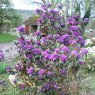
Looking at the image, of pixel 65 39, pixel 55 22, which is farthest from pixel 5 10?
pixel 65 39

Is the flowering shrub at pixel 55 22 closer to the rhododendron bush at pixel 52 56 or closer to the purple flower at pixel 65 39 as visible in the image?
the rhododendron bush at pixel 52 56

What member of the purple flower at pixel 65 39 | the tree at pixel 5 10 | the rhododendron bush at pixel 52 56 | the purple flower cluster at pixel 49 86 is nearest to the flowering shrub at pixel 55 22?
the rhododendron bush at pixel 52 56

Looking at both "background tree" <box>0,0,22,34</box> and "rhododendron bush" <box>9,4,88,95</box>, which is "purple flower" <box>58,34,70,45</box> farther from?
"background tree" <box>0,0,22,34</box>

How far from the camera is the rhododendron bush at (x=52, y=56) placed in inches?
214

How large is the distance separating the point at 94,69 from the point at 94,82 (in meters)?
2.05

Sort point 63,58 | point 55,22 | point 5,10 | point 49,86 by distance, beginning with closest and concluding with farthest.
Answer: point 63,58 < point 49,86 < point 55,22 < point 5,10

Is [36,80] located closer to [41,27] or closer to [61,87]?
[61,87]

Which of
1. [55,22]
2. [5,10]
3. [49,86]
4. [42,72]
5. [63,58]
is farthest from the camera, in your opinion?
[5,10]

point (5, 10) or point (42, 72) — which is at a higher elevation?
point (42, 72)

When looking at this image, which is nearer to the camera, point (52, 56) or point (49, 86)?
point (52, 56)

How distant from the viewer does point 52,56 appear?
5.21 metres

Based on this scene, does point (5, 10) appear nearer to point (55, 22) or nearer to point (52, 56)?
point (55, 22)

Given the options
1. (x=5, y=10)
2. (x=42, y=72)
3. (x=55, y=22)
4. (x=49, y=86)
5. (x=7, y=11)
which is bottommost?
(x=7, y=11)

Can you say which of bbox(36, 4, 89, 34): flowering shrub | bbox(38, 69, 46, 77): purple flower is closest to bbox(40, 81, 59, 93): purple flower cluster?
bbox(38, 69, 46, 77): purple flower
